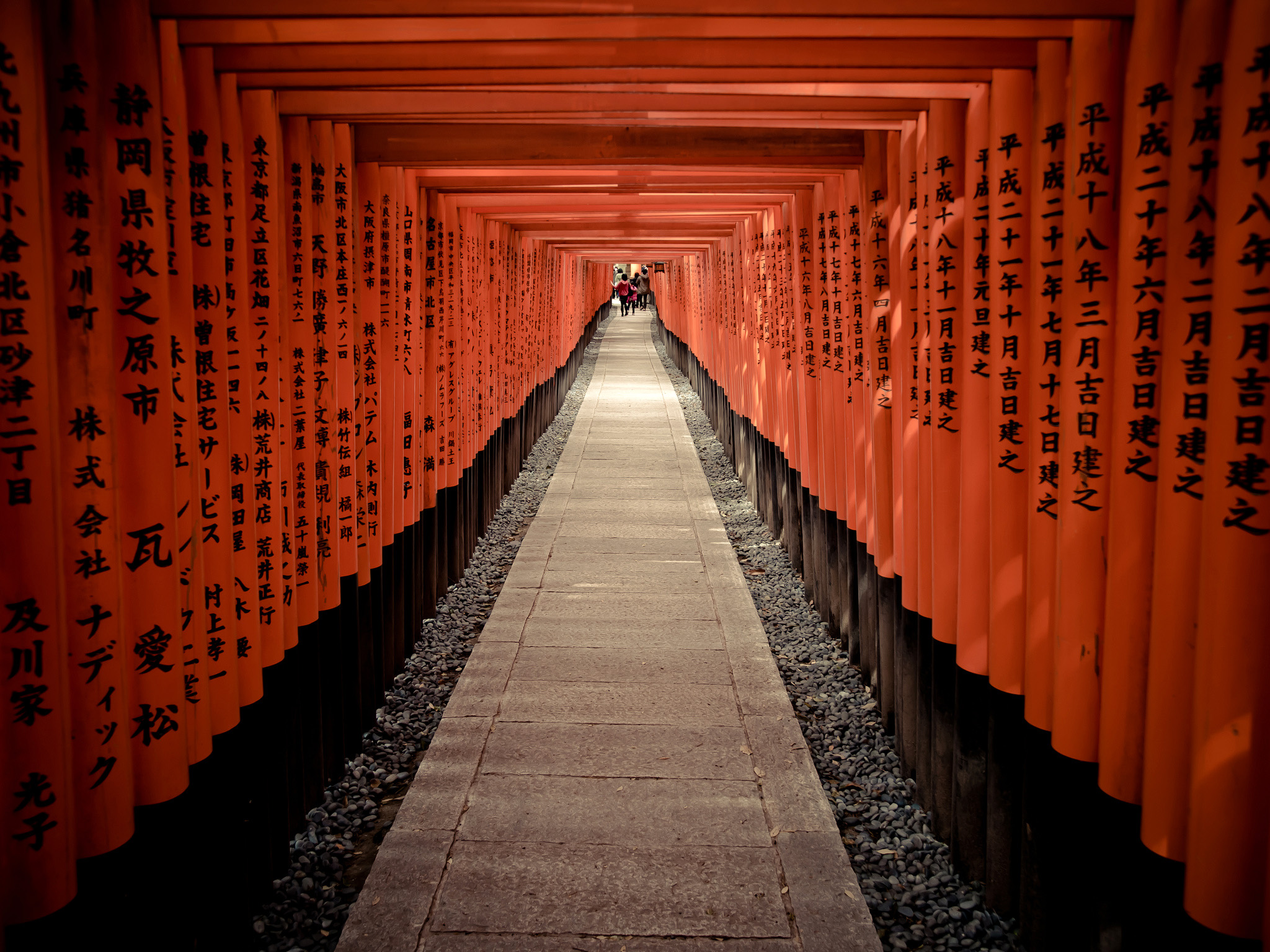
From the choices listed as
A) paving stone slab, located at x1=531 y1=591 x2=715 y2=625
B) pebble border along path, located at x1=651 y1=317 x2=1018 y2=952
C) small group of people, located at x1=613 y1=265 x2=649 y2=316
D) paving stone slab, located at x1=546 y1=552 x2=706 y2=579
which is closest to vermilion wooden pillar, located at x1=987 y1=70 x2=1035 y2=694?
pebble border along path, located at x1=651 y1=317 x2=1018 y2=952

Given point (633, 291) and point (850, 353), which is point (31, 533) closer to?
point (850, 353)

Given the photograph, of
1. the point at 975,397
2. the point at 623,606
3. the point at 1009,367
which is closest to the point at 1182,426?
the point at 1009,367

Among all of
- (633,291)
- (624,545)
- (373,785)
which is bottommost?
(373,785)

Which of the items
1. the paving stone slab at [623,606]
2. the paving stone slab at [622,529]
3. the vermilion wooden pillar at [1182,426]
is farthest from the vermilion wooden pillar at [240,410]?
the paving stone slab at [622,529]

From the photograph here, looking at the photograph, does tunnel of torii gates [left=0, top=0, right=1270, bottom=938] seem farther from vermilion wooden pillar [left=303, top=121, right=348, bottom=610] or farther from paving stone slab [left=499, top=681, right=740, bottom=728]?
paving stone slab [left=499, top=681, right=740, bottom=728]

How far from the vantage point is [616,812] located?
4258 mm

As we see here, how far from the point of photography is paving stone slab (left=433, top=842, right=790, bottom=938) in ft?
11.4

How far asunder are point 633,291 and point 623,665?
40.7 metres

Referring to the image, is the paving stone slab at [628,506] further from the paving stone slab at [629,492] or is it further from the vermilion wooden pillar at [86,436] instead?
the vermilion wooden pillar at [86,436]

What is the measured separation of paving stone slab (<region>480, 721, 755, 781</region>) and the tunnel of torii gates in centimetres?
84

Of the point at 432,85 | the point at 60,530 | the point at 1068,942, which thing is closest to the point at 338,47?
the point at 432,85

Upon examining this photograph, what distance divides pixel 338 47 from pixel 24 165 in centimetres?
148

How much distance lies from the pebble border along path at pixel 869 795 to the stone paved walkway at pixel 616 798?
0.21 meters

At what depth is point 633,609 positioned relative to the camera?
23.4 ft
